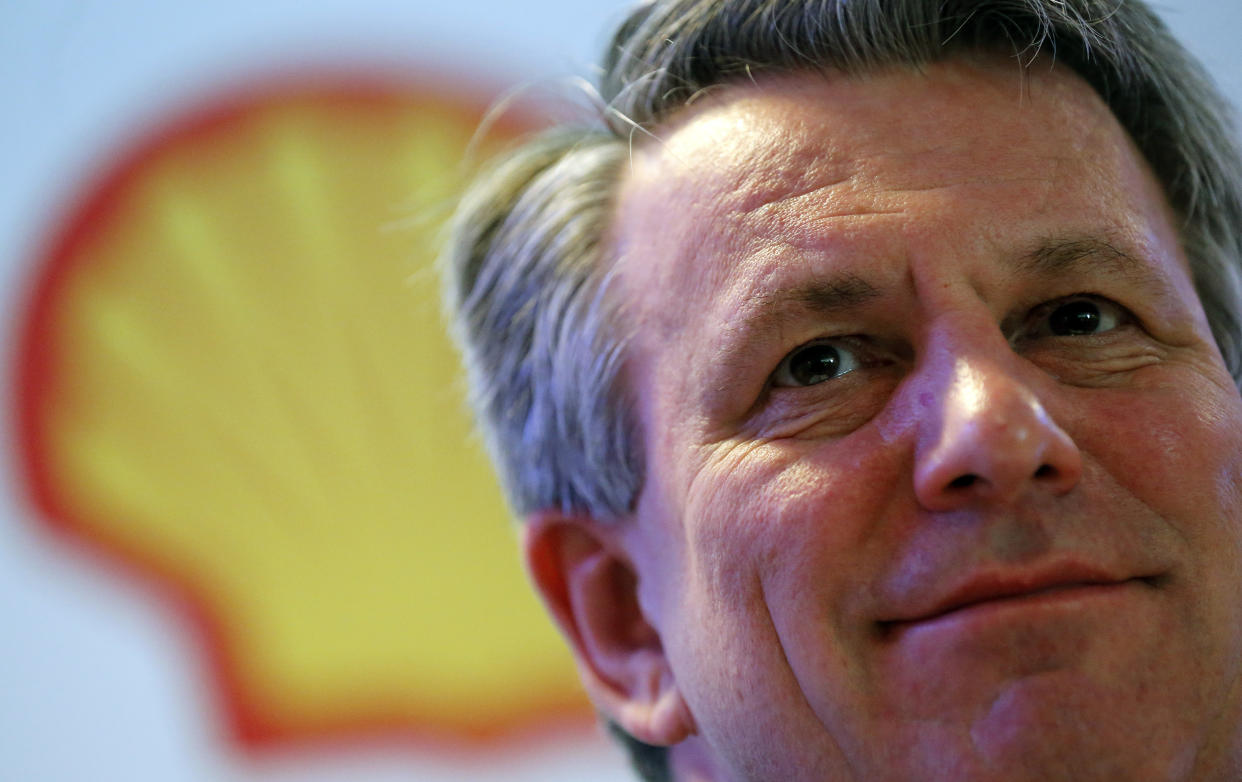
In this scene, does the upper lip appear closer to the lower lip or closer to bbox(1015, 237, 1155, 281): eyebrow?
the lower lip

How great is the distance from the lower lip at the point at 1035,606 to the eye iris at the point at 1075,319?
0.29 m

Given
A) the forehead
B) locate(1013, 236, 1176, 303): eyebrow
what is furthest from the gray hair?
locate(1013, 236, 1176, 303): eyebrow

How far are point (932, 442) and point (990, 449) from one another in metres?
0.06

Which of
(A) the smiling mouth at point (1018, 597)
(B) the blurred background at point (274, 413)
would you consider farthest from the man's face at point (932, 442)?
(B) the blurred background at point (274, 413)

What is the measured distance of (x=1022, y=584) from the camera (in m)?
0.83

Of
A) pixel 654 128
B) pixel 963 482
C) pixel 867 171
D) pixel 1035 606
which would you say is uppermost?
pixel 654 128

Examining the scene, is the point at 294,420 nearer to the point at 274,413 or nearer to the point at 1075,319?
the point at 274,413

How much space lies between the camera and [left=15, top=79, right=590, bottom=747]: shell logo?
188 centimetres

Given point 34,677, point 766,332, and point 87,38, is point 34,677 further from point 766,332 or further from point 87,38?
point 766,332

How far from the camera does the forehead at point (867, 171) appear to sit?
0.99 m

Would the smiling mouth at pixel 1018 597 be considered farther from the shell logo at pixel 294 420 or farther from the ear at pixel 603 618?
the shell logo at pixel 294 420

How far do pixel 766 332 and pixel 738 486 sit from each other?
6.1 inches

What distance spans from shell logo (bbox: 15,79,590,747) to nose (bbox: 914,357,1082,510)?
1167 millimetres

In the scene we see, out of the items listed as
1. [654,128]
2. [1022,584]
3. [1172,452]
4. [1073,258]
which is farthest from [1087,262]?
[654,128]
